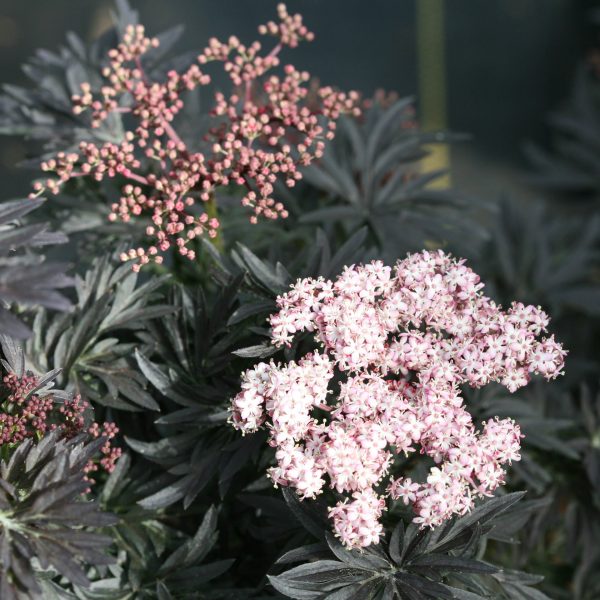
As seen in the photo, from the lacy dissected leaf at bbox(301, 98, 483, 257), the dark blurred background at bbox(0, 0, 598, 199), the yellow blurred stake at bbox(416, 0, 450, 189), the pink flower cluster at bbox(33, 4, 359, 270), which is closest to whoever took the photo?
the pink flower cluster at bbox(33, 4, 359, 270)

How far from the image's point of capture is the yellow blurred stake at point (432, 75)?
2480 millimetres

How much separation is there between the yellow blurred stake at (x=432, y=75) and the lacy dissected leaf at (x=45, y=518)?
178cm

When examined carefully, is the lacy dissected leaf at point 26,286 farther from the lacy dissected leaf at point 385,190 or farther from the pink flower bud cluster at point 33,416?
the lacy dissected leaf at point 385,190

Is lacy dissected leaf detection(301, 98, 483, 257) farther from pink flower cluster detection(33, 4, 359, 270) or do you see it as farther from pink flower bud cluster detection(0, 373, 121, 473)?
pink flower bud cluster detection(0, 373, 121, 473)

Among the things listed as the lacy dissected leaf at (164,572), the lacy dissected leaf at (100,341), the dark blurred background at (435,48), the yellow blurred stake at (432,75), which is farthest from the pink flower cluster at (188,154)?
the yellow blurred stake at (432,75)

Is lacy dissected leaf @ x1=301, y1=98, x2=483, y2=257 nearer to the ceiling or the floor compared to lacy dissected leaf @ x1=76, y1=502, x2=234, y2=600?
nearer to the ceiling

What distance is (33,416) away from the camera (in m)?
0.86

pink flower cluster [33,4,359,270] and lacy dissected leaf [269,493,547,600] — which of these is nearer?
lacy dissected leaf [269,493,547,600]

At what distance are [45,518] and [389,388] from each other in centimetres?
35

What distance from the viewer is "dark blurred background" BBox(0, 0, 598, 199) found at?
221 centimetres

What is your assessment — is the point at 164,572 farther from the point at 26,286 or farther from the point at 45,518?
the point at 26,286

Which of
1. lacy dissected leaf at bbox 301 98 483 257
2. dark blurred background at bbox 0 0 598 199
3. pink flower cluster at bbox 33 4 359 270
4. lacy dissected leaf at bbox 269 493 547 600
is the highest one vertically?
dark blurred background at bbox 0 0 598 199

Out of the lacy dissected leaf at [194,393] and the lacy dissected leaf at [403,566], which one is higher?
the lacy dissected leaf at [194,393]

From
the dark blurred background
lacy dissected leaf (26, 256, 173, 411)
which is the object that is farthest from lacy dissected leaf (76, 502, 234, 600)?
the dark blurred background
